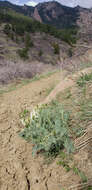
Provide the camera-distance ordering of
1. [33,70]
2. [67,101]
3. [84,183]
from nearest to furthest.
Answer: [84,183] < [67,101] < [33,70]

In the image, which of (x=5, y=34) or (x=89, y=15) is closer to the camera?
(x=89, y=15)

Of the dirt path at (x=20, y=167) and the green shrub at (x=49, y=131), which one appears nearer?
the dirt path at (x=20, y=167)

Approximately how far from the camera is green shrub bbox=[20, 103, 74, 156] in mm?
1561

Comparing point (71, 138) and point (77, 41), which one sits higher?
point (77, 41)

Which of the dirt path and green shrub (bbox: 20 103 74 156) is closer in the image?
the dirt path

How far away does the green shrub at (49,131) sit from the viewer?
1.56 meters

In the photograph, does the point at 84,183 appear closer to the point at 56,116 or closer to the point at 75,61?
the point at 56,116

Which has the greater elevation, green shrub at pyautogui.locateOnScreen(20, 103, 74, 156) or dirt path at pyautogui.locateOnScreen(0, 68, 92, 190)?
green shrub at pyautogui.locateOnScreen(20, 103, 74, 156)

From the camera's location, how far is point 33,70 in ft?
22.3

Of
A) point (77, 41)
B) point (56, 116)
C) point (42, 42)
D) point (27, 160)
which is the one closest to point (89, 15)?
point (77, 41)

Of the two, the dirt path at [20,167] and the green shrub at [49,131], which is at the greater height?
the green shrub at [49,131]

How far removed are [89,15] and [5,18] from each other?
29380 mm

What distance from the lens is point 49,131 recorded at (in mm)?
1685

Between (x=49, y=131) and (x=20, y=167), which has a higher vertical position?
(x=49, y=131)
